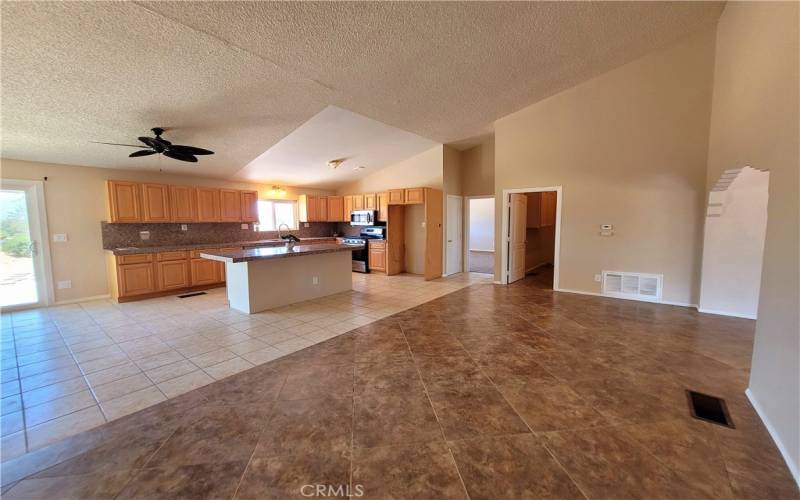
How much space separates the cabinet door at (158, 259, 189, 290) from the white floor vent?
7927 mm

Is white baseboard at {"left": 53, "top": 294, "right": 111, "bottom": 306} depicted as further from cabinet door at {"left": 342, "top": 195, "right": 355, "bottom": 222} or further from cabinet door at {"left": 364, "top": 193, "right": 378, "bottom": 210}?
cabinet door at {"left": 364, "top": 193, "right": 378, "bottom": 210}

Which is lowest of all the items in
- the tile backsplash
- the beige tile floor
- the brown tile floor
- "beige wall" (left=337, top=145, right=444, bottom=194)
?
the brown tile floor

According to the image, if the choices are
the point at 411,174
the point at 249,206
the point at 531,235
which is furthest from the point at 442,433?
the point at 531,235

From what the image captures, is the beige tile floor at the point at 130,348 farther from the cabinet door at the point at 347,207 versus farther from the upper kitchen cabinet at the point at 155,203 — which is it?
the cabinet door at the point at 347,207

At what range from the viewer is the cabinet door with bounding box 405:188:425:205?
690cm

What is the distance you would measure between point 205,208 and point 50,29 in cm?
424

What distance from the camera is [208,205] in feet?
21.0

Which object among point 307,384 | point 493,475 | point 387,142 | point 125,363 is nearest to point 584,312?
point 493,475

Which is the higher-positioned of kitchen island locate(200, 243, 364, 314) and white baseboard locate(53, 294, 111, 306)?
kitchen island locate(200, 243, 364, 314)

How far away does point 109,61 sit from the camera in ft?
9.39

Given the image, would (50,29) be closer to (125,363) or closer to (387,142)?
(125,363)

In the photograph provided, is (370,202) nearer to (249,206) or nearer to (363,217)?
(363,217)

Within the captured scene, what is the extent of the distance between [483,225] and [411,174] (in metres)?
6.00

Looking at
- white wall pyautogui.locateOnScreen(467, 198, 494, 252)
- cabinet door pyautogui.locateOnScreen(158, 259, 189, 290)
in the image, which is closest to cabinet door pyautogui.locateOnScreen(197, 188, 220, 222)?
cabinet door pyautogui.locateOnScreen(158, 259, 189, 290)
